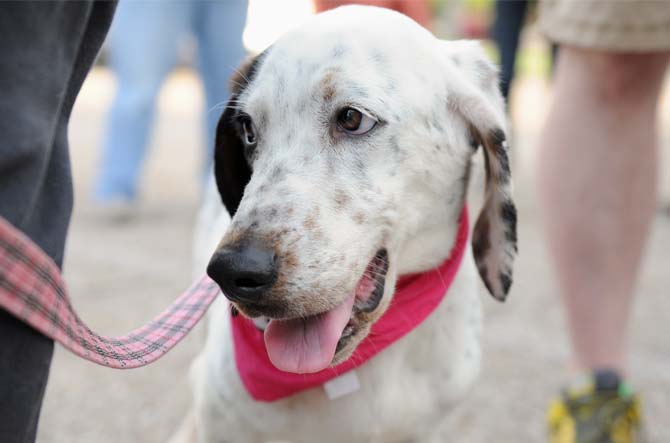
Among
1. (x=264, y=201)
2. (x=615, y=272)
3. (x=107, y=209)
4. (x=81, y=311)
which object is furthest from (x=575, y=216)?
(x=107, y=209)

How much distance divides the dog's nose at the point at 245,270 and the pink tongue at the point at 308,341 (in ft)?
0.70

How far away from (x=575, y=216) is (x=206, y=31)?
315 cm

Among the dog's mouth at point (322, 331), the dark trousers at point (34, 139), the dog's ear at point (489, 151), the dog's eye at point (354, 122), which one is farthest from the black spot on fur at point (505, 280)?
the dark trousers at point (34, 139)

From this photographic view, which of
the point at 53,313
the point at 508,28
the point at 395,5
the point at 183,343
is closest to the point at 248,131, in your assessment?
the point at 53,313

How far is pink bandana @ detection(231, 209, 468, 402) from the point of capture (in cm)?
195

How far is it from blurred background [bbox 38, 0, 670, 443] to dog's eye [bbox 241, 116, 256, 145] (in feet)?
1.03

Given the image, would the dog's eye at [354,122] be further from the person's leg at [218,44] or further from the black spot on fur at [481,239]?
the person's leg at [218,44]

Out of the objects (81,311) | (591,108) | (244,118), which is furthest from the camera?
(81,311)

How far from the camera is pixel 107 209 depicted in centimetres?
566

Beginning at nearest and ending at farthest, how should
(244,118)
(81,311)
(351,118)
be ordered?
(351,118), (244,118), (81,311)

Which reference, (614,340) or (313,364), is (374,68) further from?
(614,340)

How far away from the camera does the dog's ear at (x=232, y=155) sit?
6.81 feet

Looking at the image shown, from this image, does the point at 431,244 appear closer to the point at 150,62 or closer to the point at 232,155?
the point at 232,155

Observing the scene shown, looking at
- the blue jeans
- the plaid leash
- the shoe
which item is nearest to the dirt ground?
the shoe
